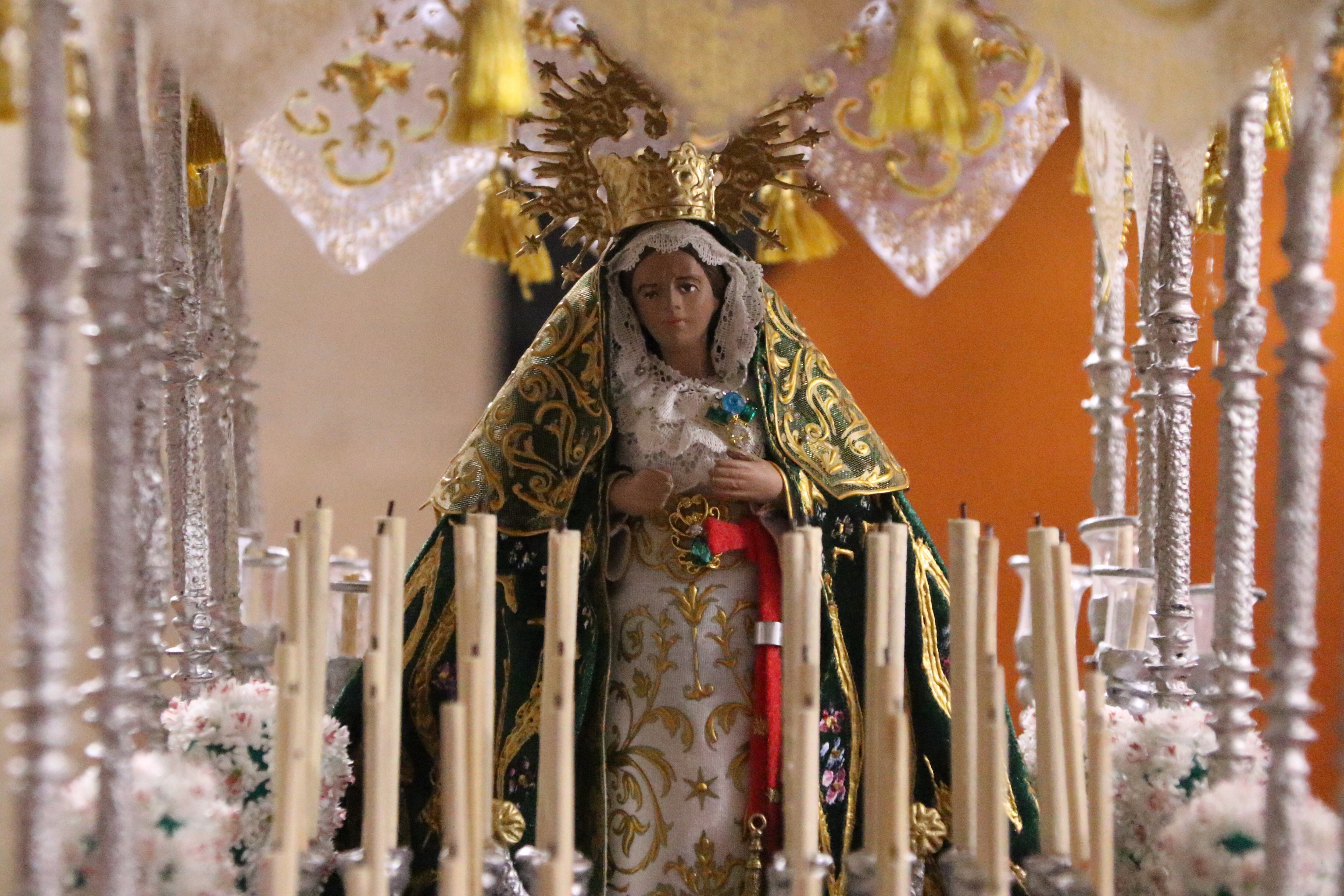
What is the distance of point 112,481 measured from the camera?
1.43m

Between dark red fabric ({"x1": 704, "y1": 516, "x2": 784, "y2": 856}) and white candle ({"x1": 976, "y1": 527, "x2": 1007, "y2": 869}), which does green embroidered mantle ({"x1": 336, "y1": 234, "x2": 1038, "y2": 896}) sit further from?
white candle ({"x1": 976, "y1": 527, "x2": 1007, "y2": 869})

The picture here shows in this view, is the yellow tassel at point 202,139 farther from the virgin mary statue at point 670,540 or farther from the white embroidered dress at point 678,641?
the white embroidered dress at point 678,641

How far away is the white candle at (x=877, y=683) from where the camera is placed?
1.46 m

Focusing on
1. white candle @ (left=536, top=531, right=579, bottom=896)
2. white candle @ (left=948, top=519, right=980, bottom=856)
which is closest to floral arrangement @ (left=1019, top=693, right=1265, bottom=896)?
white candle @ (left=948, top=519, right=980, bottom=856)

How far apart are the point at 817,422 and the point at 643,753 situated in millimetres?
554

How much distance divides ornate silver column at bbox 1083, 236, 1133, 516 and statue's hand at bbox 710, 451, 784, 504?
0.72 m

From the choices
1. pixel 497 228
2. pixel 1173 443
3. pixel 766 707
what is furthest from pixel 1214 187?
pixel 497 228

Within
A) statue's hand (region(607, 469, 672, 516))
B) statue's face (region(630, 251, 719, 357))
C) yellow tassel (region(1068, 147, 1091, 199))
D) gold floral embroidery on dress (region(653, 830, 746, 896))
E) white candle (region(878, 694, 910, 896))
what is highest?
yellow tassel (region(1068, 147, 1091, 199))

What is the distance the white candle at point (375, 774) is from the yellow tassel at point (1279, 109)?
1.46 metres

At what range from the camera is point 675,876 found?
77.5 inches

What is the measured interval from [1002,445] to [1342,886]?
207 centimetres

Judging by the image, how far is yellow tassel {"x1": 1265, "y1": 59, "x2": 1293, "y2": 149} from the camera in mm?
2057

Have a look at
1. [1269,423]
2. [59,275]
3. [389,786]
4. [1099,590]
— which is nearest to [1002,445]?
[1269,423]

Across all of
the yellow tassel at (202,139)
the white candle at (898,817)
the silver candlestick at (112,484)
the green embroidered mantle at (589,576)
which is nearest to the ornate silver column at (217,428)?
the yellow tassel at (202,139)
